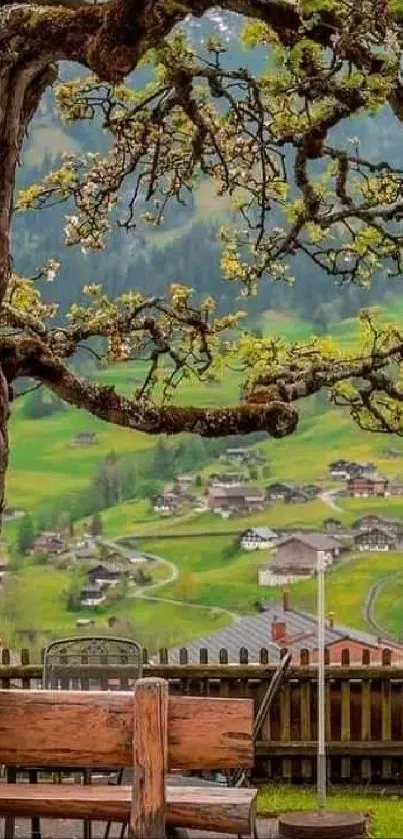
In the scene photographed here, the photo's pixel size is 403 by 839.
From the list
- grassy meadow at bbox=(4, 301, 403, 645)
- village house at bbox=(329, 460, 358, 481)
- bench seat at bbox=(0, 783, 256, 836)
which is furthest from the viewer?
village house at bbox=(329, 460, 358, 481)

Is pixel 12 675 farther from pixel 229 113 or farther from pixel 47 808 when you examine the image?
pixel 47 808

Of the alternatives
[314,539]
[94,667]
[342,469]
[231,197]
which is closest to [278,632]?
[231,197]

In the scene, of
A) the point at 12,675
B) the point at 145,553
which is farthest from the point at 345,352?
the point at 145,553

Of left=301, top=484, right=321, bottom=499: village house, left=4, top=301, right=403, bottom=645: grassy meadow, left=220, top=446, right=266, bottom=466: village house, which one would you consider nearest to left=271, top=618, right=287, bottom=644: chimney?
left=4, top=301, right=403, bottom=645: grassy meadow

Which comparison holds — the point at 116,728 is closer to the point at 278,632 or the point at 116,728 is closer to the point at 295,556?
the point at 278,632

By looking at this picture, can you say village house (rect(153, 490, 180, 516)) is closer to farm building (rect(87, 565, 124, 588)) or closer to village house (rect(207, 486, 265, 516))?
village house (rect(207, 486, 265, 516))

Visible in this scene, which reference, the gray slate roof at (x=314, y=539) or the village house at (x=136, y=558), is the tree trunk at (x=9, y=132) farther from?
the village house at (x=136, y=558)
